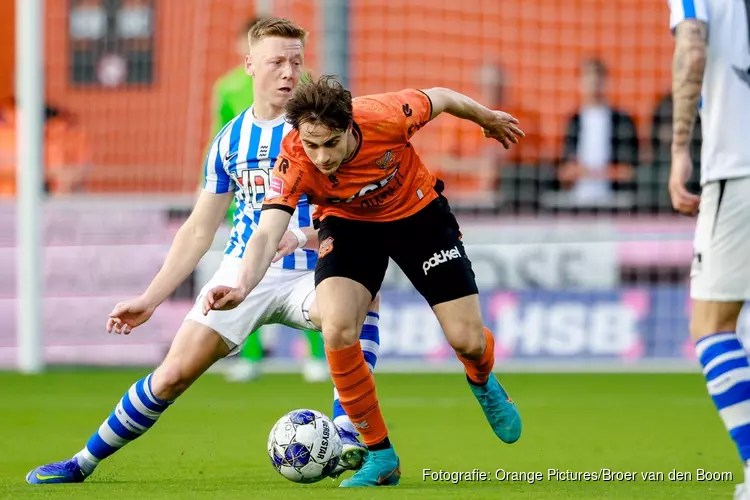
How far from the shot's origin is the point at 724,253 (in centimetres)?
432

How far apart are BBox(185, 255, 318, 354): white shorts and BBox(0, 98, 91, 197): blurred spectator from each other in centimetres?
816

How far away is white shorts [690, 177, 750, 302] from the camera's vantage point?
4.30 metres

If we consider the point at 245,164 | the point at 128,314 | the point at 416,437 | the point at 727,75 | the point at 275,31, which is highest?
the point at 275,31

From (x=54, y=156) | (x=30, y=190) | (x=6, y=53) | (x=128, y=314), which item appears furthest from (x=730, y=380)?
(x=6, y=53)

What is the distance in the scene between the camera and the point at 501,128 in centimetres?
546

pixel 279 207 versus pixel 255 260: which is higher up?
pixel 279 207

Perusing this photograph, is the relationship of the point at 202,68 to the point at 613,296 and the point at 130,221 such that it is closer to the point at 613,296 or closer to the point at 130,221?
the point at 130,221

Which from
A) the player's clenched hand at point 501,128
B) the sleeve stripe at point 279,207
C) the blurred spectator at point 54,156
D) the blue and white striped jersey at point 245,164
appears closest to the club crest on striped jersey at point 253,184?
the blue and white striped jersey at point 245,164

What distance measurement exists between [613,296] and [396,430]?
4124 millimetres

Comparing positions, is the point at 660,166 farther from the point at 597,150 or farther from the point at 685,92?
the point at 685,92

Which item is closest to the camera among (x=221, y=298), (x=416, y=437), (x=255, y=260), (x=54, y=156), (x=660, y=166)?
(x=221, y=298)

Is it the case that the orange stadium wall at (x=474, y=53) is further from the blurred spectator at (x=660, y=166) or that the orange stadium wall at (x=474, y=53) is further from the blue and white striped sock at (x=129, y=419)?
the blue and white striped sock at (x=129, y=419)

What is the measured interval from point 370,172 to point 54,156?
921 centimetres

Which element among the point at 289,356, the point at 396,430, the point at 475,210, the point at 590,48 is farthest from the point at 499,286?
the point at 396,430
